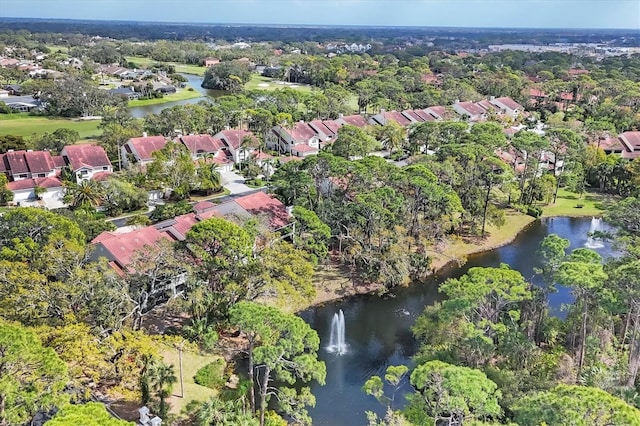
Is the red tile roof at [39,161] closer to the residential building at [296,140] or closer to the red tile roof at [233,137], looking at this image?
the red tile roof at [233,137]

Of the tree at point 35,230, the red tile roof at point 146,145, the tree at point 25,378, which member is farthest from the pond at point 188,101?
the tree at point 25,378

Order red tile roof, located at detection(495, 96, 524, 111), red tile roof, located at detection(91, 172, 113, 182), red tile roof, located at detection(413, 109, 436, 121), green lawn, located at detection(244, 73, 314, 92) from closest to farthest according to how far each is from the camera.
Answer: red tile roof, located at detection(91, 172, 113, 182) < red tile roof, located at detection(413, 109, 436, 121) < red tile roof, located at detection(495, 96, 524, 111) < green lawn, located at detection(244, 73, 314, 92)

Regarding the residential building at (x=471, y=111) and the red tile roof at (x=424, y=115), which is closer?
the red tile roof at (x=424, y=115)

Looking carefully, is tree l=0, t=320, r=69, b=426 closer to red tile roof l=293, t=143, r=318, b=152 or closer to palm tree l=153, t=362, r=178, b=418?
palm tree l=153, t=362, r=178, b=418

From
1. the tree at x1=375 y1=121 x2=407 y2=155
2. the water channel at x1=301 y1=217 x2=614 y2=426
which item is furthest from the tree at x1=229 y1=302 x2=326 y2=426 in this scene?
the tree at x1=375 y1=121 x2=407 y2=155

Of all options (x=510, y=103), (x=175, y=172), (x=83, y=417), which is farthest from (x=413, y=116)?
(x=83, y=417)

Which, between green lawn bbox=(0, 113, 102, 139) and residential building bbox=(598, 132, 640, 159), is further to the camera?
green lawn bbox=(0, 113, 102, 139)
